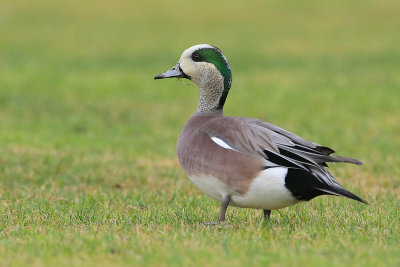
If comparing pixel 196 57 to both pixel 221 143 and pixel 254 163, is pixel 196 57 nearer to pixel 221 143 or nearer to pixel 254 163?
pixel 221 143

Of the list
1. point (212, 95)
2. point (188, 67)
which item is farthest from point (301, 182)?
point (188, 67)

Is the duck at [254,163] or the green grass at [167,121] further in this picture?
the duck at [254,163]

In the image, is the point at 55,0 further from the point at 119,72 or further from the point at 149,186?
the point at 149,186

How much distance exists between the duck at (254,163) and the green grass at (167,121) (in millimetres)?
291

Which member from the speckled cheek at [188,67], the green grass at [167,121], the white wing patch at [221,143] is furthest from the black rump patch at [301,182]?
the speckled cheek at [188,67]

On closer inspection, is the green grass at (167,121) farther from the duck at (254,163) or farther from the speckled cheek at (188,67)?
the speckled cheek at (188,67)

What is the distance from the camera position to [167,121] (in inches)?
545

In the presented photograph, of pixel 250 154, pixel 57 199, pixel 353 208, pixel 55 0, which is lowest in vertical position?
pixel 57 199

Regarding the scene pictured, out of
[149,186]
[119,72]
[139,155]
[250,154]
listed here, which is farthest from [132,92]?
[250,154]

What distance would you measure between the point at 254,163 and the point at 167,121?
8713 millimetres

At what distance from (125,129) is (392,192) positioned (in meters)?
5.79

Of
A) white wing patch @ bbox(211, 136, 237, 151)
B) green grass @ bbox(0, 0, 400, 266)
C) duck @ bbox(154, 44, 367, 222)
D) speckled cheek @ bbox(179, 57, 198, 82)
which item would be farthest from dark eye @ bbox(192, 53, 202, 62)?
green grass @ bbox(0, 0, 400, 266)

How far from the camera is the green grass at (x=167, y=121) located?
4844mm

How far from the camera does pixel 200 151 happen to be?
5473 millimetres
